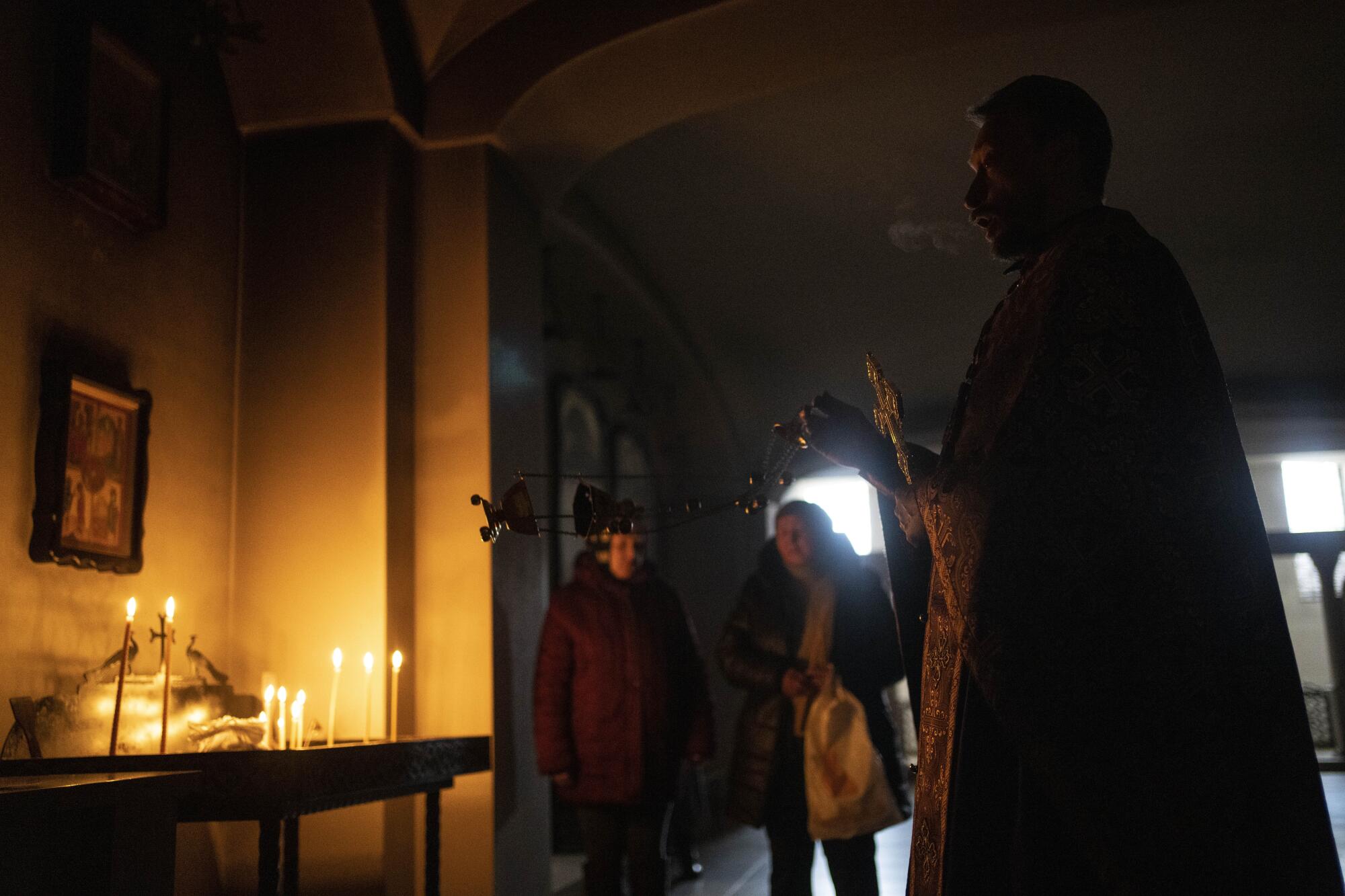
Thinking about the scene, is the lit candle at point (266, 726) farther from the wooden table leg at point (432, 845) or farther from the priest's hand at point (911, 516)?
the priest's hand at point (911, 516)

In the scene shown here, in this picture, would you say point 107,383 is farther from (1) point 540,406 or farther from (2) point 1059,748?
(2) point 1059,748

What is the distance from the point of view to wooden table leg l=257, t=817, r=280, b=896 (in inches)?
119

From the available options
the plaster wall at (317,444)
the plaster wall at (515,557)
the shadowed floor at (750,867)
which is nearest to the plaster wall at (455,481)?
the plaster wall at (515,557)

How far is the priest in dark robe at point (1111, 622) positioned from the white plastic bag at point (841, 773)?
2.08m

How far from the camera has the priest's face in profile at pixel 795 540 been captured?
15.9 feet

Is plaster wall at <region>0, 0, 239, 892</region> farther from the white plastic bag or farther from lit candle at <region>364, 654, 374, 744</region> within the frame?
the white plastic bag

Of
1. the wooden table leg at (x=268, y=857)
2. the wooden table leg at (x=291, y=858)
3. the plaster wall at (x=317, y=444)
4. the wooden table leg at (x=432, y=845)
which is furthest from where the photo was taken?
the plaster wall at (x=317, y=444)

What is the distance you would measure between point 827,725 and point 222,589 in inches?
85.2

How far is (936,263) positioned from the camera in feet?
25.7

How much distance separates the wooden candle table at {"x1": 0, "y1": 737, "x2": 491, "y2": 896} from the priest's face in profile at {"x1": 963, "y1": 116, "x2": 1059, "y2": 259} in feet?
6.37

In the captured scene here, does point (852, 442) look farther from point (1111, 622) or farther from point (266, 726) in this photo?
point (266, 726)

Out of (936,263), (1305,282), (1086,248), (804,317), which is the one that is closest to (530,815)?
(1086,248)

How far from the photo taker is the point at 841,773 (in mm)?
4383

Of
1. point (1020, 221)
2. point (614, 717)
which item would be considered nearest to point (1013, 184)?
point (1020, 221)
